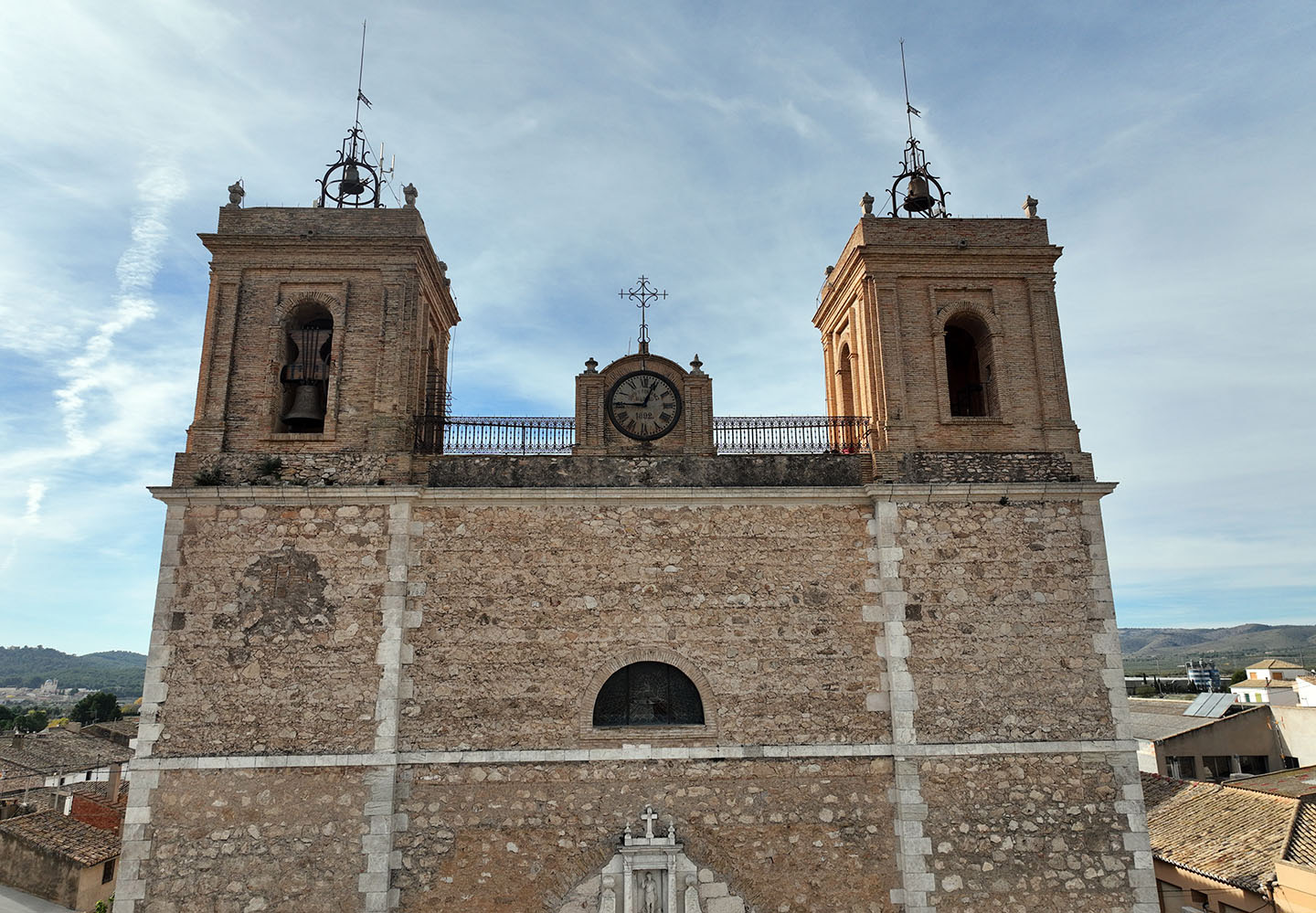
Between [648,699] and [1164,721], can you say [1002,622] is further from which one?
[1164,721]

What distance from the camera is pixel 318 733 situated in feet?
32.7

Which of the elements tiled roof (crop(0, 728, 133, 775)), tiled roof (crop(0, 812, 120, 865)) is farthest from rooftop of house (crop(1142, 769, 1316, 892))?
tiled roof (crop(0, 728, 133, 775))

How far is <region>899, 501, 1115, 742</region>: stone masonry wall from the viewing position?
10.4m

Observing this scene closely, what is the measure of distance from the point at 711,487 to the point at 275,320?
6.65 meters

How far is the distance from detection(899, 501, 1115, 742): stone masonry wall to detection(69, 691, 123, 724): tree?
203ft

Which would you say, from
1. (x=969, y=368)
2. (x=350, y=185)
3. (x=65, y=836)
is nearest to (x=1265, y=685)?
(x=969, y=368)

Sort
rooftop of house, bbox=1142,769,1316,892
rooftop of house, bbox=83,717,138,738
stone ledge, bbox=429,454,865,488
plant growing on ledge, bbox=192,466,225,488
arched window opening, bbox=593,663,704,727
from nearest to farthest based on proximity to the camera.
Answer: arched window opening, bbox=593,663,704,727 → plant growing on ledge, bbox=192,466,225,488 → stone ledge, bbox=429,454,865,488 → rooftop of house, bbox=1142,769,1316,892 → rooftop of house, bbox=83,717,138,738

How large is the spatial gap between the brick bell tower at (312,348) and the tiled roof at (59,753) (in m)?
25.9

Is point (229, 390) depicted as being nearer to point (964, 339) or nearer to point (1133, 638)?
point (964, 339)

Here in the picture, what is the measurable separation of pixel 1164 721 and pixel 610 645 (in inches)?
1099

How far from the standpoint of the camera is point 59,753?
3453 centimetres

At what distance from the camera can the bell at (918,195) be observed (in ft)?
45.9

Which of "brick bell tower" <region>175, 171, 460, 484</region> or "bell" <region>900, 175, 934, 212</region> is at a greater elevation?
"bell" <region>900, 175, 934, 212</region>

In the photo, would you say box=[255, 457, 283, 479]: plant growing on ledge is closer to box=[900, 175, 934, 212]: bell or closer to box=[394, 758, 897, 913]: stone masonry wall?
box=[394, 758, 897, 913]: stone masonry wall
